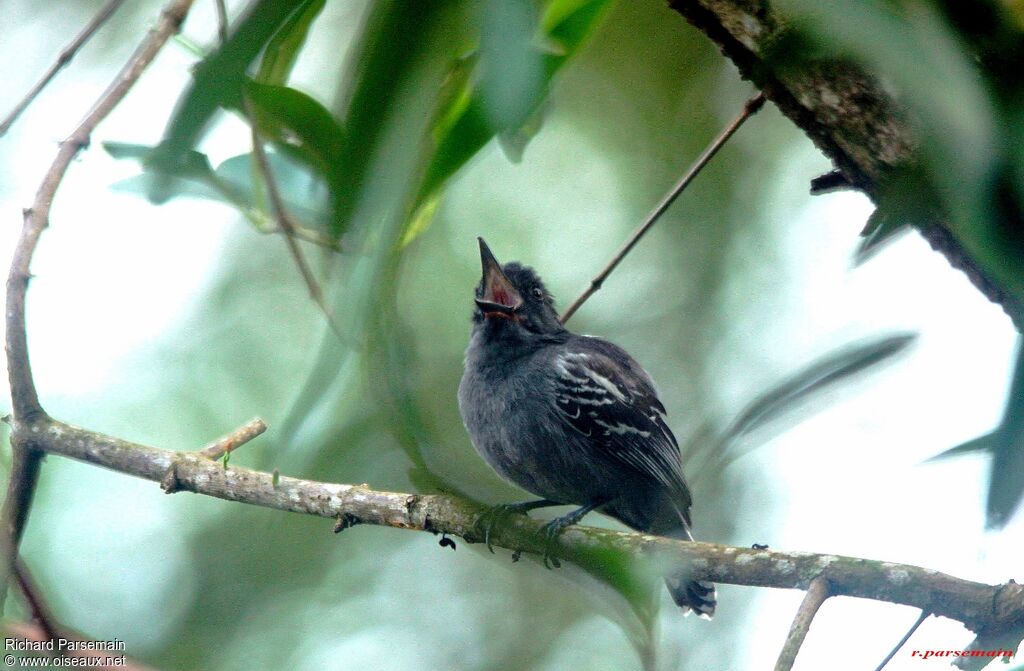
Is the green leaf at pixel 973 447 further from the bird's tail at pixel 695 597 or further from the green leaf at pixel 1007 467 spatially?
the bird's tail at pixel 695 597

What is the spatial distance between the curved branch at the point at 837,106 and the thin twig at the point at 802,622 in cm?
78

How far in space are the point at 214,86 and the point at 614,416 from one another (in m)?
3.88

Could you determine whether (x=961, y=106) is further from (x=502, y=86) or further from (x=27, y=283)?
(x=27, y=283)

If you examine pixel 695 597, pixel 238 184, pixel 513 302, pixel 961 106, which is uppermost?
pixel 961 106

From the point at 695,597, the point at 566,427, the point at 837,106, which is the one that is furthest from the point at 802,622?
the point at 695,597

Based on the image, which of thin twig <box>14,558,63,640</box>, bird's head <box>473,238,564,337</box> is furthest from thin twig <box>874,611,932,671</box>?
bird's head <box>473,238,564,337</box>

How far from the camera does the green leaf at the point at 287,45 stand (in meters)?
1.30

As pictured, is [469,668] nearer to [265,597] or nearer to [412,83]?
[265,597]

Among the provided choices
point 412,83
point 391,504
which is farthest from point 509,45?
point 391,504

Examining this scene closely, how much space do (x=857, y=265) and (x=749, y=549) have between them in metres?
1.40

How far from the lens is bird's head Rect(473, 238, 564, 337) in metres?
4.99

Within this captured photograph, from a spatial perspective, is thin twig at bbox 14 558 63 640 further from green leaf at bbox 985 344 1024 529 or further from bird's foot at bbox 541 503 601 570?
green leaf at bbox 985 344 1024 529

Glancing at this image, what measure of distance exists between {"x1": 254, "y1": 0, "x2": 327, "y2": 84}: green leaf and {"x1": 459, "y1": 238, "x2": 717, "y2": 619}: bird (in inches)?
119

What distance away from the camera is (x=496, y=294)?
5.14 meters
